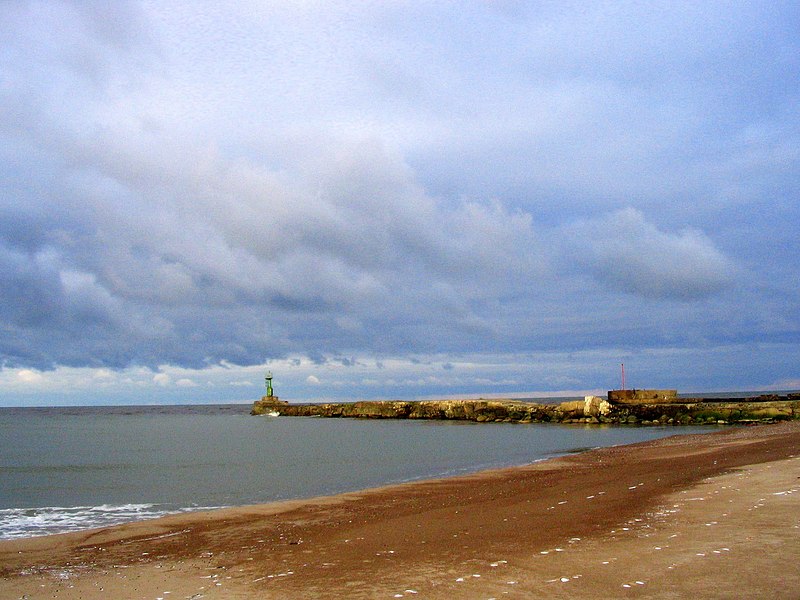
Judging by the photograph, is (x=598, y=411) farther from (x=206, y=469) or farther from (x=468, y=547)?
(x=468, y=547)

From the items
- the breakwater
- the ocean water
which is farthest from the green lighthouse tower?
the ocean water

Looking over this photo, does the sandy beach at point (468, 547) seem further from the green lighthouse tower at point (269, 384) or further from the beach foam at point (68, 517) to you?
the green lighthouse tower at point (269, 384)

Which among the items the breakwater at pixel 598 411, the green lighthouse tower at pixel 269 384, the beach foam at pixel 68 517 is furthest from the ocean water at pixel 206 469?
the green lighthouse tower at pixel 269 384

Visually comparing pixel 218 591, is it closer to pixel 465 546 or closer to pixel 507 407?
pixel 465 546

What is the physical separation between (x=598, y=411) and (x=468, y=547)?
58838 millimetres

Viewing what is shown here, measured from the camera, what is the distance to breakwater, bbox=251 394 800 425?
56.0m

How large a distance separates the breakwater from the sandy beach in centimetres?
4227

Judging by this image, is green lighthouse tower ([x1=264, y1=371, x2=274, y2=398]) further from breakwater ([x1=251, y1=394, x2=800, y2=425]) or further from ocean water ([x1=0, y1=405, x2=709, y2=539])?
ocean water ([x1=0, y1=405, x2=709, y2=539])

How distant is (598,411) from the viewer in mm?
65875

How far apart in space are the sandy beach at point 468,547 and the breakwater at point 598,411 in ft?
139

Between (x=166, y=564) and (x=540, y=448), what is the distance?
2925 cm

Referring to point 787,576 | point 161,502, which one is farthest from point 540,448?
point 787,576

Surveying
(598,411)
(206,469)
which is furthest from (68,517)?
(598,411)

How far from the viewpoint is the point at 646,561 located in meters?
8.48
